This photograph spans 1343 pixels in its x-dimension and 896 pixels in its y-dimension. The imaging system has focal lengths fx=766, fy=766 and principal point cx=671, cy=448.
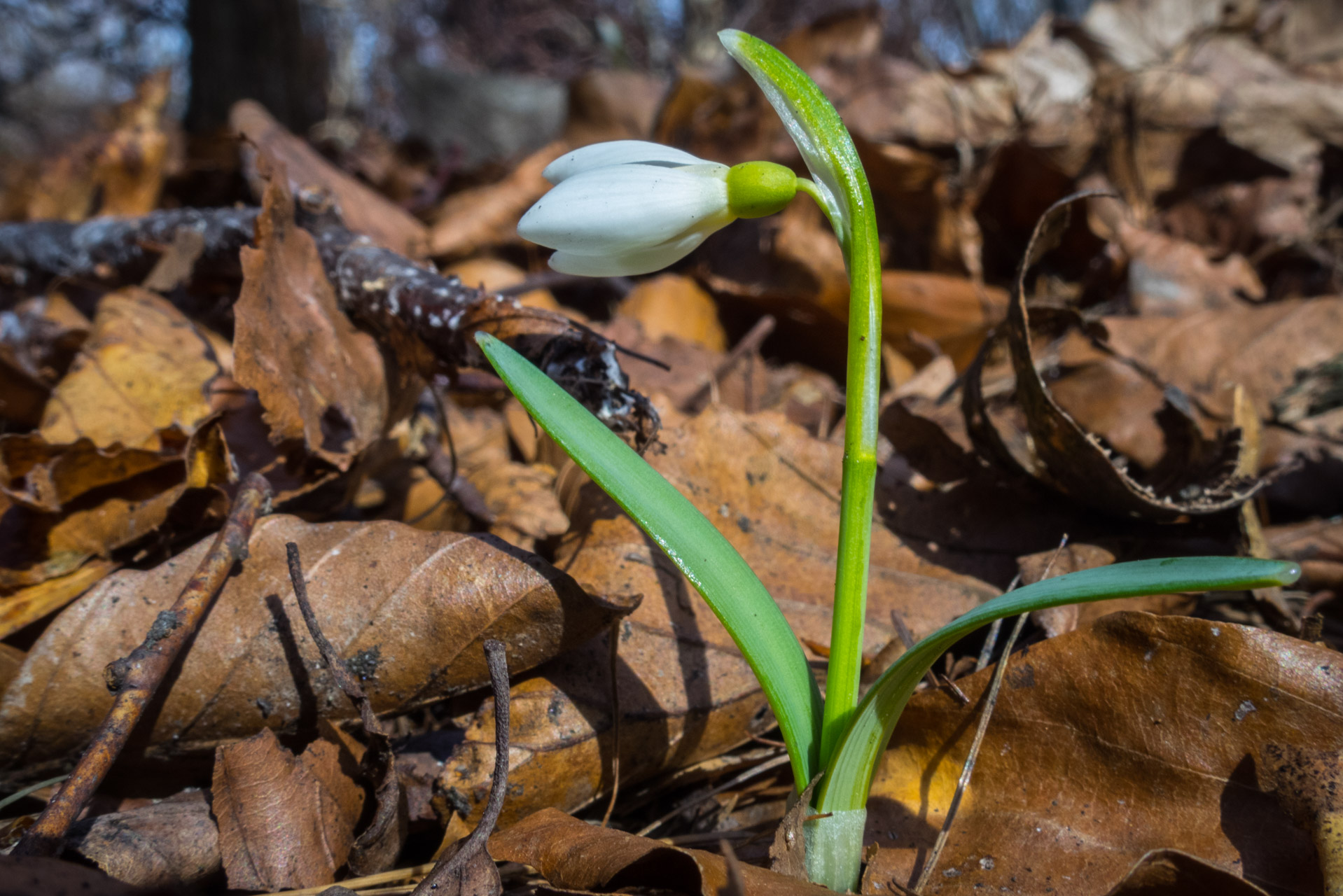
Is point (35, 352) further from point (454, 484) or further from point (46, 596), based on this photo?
point (454, 484)

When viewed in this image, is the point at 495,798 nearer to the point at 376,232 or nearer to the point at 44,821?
the point at 44,821

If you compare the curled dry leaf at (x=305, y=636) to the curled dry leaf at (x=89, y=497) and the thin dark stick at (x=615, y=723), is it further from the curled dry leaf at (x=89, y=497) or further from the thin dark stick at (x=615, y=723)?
the curled dry leaf at (x=89, y=497)

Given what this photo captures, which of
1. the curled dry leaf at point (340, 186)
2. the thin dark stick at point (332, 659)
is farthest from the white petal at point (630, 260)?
the curled dry leaf at point (340, 186)

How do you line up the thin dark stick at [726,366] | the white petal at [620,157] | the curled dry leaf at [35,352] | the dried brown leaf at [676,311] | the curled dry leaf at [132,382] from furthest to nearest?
the dried brown leaf at [676,311]
the thin dark stick at [726,366]
the curled dry leaf at [35,352]
the curled dry leaf at [132,382]
the white petal at [620,157]

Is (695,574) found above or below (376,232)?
below

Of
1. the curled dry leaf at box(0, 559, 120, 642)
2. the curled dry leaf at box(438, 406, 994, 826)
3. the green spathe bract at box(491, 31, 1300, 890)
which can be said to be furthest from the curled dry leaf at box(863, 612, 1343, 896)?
the curled dry leaf at box(0, 559, 120, 642)

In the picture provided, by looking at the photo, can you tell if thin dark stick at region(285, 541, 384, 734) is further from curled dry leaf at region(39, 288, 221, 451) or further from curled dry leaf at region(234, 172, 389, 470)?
curled dry leaf at region(39, 288, 221, 451)

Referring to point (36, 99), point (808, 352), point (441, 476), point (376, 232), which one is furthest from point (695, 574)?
point (36, 99)
